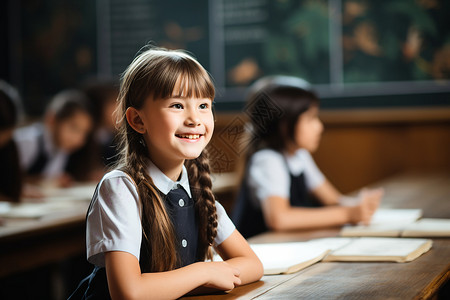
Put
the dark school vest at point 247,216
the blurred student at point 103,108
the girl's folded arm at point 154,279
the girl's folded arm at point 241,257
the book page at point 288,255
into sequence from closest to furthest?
the girl's folded arm at point 154,279
the girl's folded arm at point 241,257
the book page at point 288,255
the dark school vest at point 247,216
the blurred student at point 103,108

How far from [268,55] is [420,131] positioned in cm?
133

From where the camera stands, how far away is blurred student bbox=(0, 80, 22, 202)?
299 cm

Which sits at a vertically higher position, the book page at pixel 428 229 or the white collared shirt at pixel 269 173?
the white collared shirt at pixel 269 173

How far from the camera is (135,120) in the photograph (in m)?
1.22

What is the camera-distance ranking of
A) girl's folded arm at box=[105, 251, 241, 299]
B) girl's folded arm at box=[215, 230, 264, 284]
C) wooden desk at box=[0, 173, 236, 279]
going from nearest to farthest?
1. girl's folded arm at box=[105, 251, 241, 299]
2. girl's folded arm at box=[215, 230, 264, 284]
3. wooden desk at box=[0, 173, 236, 279]

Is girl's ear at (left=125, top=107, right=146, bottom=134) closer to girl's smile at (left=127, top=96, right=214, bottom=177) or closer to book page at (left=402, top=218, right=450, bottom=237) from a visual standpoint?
girl's smile at (left=127, top=96, right=214, bottom=177)

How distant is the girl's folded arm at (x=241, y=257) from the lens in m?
1.28

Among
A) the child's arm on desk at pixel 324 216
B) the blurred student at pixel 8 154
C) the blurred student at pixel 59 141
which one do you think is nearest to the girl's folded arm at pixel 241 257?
the child's arm on desk at pixel 324 216

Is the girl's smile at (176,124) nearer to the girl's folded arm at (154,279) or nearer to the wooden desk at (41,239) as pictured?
the girl's folded arm at (154,279)

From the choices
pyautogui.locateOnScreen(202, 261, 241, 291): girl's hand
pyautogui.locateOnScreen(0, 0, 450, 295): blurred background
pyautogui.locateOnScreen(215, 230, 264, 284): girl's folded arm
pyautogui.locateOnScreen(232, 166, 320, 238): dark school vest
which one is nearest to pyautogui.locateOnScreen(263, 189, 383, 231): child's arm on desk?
pyautogui.locateOnScreen(232, 166, 320, 238): dark school vest

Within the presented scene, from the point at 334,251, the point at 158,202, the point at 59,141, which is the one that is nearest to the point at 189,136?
the point at 158,202

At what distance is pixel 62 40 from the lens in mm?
5621

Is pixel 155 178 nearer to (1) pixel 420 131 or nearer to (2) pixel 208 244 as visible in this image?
(2) pixel 208 244

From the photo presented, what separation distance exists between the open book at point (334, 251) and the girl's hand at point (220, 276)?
0.62 feet
